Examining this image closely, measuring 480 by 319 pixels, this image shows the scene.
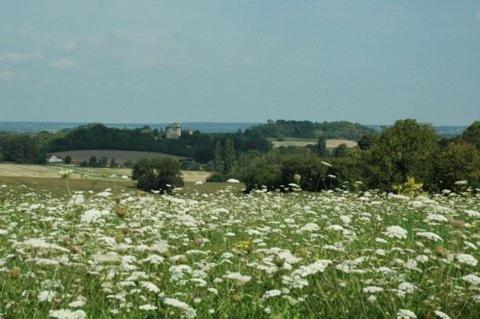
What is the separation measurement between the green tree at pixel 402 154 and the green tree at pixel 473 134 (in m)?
16.7

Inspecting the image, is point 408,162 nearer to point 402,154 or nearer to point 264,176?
point 402,154

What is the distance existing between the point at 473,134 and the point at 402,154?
22.6m

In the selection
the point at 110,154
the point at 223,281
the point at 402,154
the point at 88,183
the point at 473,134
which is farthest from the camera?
the point at 110,154

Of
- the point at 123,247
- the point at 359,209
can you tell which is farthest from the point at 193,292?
the point at 359,209

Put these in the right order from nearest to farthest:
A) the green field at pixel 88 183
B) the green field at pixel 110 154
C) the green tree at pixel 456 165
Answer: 1. the green field at pixel 88 183
2. the green tree at pixel 456 165
3. the green field at pixel 110 154

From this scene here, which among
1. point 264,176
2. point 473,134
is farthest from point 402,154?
point 473,134

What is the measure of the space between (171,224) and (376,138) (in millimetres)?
51842

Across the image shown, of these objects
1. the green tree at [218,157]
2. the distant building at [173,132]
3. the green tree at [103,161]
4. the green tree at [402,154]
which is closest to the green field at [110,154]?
the green tree at [103,161]

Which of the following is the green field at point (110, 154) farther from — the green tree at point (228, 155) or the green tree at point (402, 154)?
the green tree at point (402, 154)

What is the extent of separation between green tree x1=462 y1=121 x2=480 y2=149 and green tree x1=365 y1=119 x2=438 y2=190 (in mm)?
16665

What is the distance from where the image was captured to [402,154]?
5606 centimetres

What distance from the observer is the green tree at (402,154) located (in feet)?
178

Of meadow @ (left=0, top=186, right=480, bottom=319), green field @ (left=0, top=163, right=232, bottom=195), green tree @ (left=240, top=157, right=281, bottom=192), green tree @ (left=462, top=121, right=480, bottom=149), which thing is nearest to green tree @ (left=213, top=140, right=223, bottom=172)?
green tree @ (left=462, top=121, right=480, bottom=149)

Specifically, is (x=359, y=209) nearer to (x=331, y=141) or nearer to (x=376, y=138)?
(x=376, y=138)
